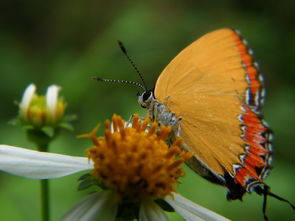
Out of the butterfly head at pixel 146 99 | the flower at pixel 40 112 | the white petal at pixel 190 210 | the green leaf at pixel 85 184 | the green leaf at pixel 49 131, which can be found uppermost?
the flower at pixel 40 112

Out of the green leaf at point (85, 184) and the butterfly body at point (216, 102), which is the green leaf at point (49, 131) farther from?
the green leaf at point (85, 184)

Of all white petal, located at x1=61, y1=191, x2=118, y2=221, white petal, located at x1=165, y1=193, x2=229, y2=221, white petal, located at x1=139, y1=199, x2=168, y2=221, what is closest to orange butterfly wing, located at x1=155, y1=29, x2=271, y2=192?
white petal, located at x1=165, y1=193, x2=229, y2=221

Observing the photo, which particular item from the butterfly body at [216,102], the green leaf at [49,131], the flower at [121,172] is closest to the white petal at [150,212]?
the flower at [121,172]

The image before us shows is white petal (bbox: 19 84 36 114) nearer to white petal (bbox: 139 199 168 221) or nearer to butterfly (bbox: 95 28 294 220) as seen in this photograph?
butterfly (bbox: 95 28 294 220)

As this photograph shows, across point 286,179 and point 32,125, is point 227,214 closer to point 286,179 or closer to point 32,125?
point 286,179

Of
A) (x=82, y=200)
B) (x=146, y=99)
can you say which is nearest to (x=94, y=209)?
(x=82, y=200)
